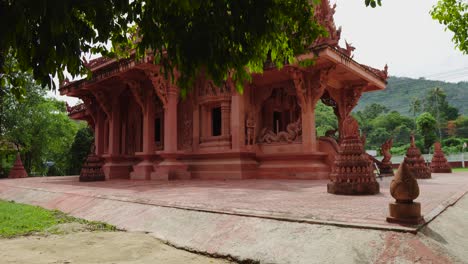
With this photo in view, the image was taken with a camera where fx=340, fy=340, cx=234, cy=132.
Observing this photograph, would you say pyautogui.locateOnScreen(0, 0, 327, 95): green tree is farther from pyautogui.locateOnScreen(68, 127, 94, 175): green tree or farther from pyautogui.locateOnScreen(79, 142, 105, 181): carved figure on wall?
pyautogui.locateOnScreen(68, 127, 94, 175): green tree

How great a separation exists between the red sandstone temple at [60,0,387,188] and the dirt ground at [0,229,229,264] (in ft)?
24.4

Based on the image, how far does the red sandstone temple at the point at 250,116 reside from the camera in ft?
37.0

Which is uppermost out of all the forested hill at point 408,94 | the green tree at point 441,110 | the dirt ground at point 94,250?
the forested hill at point 408,94

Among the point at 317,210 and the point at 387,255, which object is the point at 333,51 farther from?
the point at 387,255

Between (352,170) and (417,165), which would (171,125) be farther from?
(417,165)

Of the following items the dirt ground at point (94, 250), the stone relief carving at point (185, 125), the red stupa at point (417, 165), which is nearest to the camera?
the dirt ground at point (94, 250)

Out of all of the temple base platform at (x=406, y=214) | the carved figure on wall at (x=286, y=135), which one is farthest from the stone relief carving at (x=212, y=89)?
the temple base platform at (x=406, y=214)

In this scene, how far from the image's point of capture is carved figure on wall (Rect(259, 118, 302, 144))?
1174 cm

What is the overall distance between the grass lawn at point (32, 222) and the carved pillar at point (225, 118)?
270 inches

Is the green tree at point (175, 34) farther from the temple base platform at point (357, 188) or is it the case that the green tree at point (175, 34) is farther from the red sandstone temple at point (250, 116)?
the red sandstone temple at point (250, 116)

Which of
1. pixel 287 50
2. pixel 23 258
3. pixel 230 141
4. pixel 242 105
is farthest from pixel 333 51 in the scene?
pixel 23 258

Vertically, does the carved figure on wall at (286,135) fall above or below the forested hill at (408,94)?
below

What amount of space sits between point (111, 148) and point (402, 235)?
14497 millimetres

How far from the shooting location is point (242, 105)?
12.1 meters
